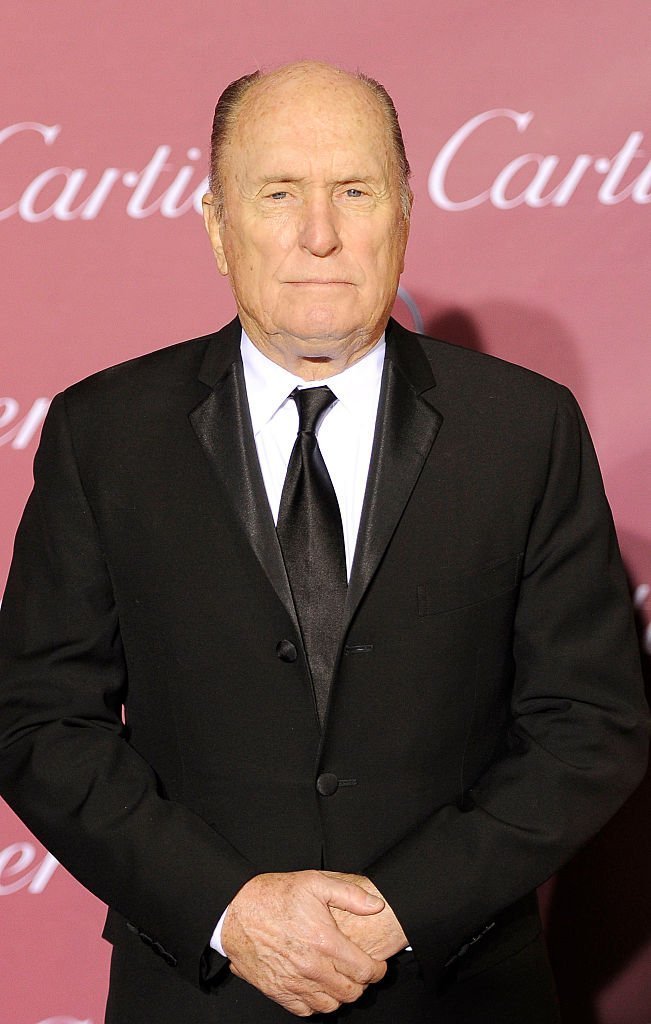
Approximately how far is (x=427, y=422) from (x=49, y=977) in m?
1.26

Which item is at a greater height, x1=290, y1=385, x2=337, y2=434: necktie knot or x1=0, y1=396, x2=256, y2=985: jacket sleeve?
x1=290, y1=385, x2=337, y2=434: necktie knot

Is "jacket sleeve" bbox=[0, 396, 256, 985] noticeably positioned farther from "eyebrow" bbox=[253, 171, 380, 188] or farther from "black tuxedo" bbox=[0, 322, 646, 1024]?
"eyebrow" bbox=[253, 171, 380, 188]

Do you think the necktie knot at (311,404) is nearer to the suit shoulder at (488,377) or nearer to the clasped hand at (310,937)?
the suit shoulder at (488,377)

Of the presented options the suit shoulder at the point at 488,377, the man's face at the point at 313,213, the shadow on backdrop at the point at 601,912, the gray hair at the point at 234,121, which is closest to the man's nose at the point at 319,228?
the man's face at the point at 313,213

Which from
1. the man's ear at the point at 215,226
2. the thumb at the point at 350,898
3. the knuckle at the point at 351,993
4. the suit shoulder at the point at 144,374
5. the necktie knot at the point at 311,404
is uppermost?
the man's ear at the point at 215,226

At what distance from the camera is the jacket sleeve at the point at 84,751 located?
1.35 m

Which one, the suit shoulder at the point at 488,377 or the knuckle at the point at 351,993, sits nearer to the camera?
the knuckle at the point at 351,993

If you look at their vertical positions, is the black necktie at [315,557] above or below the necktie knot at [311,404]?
below

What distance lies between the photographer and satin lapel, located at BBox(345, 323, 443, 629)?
138cm

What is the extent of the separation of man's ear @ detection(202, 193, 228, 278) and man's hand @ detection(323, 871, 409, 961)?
0.66 m

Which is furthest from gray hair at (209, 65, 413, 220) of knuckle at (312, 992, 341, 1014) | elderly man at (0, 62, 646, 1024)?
knuckle at (312, 992, 341, 1014)

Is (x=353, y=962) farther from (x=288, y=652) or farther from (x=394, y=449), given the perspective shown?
(x=394, y=449)

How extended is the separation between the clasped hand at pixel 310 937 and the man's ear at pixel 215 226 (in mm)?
635

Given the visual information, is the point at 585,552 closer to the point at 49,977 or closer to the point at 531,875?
the point at 531,875
